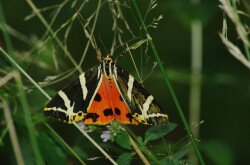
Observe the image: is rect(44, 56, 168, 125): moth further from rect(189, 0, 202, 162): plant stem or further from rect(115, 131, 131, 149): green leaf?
rect(189, 0, 202, 162): plant stem

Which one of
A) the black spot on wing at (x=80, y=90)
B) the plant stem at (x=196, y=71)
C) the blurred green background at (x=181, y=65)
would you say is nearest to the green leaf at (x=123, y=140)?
the black spot on wing at (x=80, y=90)

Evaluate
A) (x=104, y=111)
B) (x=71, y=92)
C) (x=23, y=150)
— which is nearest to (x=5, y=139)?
(x=23, y=150)

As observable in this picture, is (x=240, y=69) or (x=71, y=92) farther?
(x=240, y=69)

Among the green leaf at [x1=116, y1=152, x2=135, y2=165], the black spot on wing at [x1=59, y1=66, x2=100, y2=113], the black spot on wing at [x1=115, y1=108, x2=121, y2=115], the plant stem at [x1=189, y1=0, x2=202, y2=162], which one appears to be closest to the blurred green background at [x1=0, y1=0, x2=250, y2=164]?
the plant stem at [x1=189, y1=0, x2=202, y2=162]

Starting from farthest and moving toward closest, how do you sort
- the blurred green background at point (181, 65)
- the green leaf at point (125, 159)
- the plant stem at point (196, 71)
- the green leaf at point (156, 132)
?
1. the blurred green background at point (181, 65)
2. the plant stem at point (196, 71)
3. the green leaf at point (156, 132)
4. the green leaf at point (125, 159)

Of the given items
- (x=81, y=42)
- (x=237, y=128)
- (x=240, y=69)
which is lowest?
(x=237, y=128)

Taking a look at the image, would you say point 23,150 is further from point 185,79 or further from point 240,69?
point 240,69

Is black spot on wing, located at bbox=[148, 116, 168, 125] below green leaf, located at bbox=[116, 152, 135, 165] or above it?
above

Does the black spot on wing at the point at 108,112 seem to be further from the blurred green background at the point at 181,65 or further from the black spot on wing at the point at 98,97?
the blurred green background at the point at 181,65
